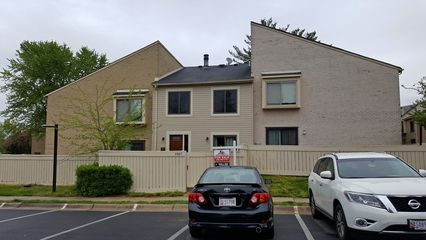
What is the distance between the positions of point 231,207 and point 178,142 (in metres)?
18.3

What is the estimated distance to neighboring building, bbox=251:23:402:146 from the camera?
2356 centimetres

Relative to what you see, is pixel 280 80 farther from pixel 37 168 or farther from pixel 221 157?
pixel 37 168

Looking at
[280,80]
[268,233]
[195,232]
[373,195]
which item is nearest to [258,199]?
[268,233]

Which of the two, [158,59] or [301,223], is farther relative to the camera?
[158,59]

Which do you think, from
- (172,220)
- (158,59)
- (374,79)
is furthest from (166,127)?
(172,220)

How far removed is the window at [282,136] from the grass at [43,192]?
9.85 meters

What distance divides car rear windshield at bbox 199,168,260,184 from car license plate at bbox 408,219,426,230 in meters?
2.89

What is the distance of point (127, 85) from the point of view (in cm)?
2769

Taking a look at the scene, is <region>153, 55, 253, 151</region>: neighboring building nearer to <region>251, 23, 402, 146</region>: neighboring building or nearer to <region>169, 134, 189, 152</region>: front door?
<region>169, 134, 189, 152</region>: front door

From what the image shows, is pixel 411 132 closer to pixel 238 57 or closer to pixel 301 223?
pixel 238 57

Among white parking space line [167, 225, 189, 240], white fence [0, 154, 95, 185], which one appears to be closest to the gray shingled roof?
white fence [0, 154, 95, 185]

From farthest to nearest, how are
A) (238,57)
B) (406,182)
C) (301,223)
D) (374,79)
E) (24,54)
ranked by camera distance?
(238,57) < (24,54) < (374,79) < (301,223) < (406,182)

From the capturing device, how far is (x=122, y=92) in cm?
2731

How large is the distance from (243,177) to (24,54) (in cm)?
4084
